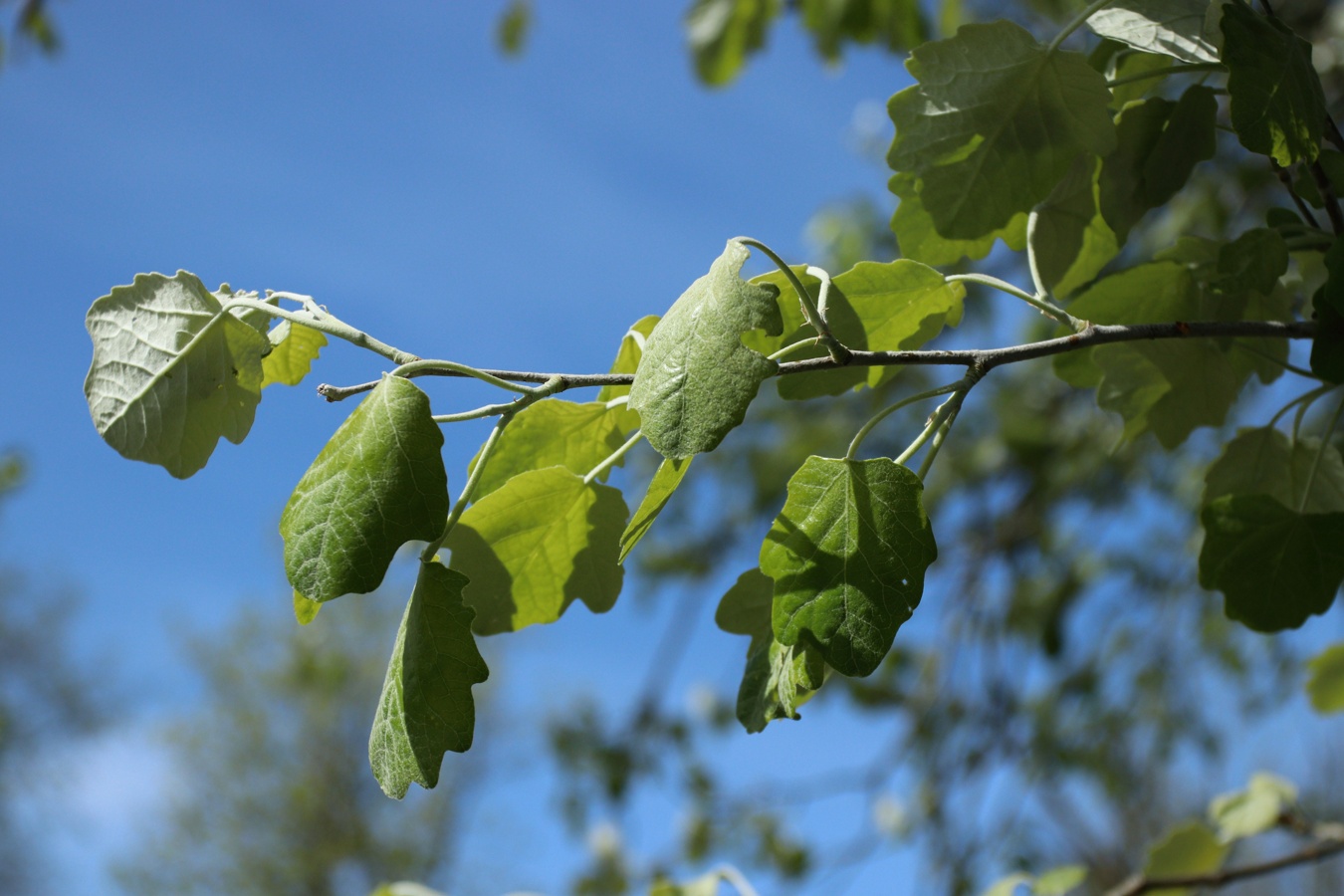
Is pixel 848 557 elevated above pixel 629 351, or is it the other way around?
pixel 629 351

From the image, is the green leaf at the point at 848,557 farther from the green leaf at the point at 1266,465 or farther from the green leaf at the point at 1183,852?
the green leaf at the point at 1183,852

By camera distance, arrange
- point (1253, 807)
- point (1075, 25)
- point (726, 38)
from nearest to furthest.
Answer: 1. point (1075, 25)
2. point (1253, 807)
3. point (726, 38)

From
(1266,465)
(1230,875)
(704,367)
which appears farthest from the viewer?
(1230,875)

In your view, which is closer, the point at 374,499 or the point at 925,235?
the point at 374,499

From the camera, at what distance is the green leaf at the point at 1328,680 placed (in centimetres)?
91

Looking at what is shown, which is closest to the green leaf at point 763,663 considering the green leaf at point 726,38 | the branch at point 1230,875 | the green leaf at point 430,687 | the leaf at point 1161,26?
the green leaf at point 430,687

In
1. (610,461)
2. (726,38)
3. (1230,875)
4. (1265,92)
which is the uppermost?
Result: (726,38)

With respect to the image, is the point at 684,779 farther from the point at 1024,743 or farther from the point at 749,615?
the point at 749,615

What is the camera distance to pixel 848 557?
0.43 m

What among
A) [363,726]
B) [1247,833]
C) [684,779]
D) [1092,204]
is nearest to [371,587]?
[1092,204]

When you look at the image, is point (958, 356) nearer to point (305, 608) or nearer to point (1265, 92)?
point (1265, 92)

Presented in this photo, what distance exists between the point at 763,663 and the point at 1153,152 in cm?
37

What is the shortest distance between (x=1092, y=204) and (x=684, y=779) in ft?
6.76

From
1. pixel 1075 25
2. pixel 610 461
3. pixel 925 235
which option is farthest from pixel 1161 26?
pixel 610 461
